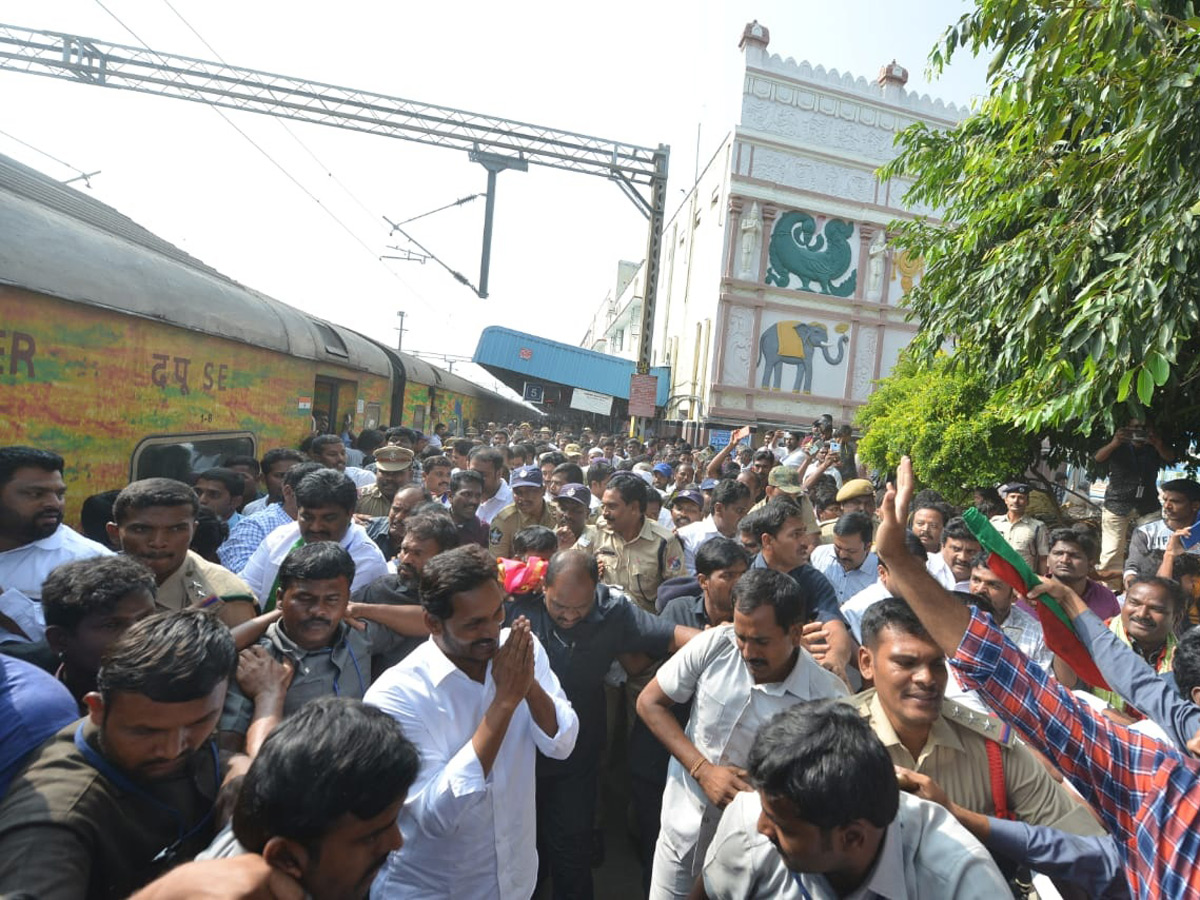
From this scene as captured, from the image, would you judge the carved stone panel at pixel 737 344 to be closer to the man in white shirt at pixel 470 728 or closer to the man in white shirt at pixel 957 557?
the man in white shirt at pixel 957 557

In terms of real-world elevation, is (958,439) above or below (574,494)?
above

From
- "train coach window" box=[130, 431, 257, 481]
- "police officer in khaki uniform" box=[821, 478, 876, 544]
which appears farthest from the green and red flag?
"train coach window" box=[130, 431, 257, 481]

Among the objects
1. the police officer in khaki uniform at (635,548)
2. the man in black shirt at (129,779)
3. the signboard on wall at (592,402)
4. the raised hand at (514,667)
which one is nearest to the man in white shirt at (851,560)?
the police officer in khaki uniform at (635,548)

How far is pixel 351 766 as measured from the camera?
4.00ft

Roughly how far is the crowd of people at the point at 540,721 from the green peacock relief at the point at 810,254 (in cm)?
1850

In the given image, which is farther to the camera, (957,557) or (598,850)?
(957,557)

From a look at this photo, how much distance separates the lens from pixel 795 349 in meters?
21.2

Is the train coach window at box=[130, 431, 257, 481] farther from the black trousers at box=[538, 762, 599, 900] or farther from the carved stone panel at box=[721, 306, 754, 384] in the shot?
the carved stone panel at box=[721, 306, 754, 384]

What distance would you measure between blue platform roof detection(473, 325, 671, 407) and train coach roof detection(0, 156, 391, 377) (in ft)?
38.6

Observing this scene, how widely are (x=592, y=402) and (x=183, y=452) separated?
9993 mm

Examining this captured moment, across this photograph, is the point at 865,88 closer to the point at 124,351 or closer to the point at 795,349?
the point at 795,349

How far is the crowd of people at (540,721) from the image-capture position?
4.26 feet

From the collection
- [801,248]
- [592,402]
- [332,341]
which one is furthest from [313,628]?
[801,248]

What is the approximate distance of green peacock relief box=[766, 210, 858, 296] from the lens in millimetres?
20859
